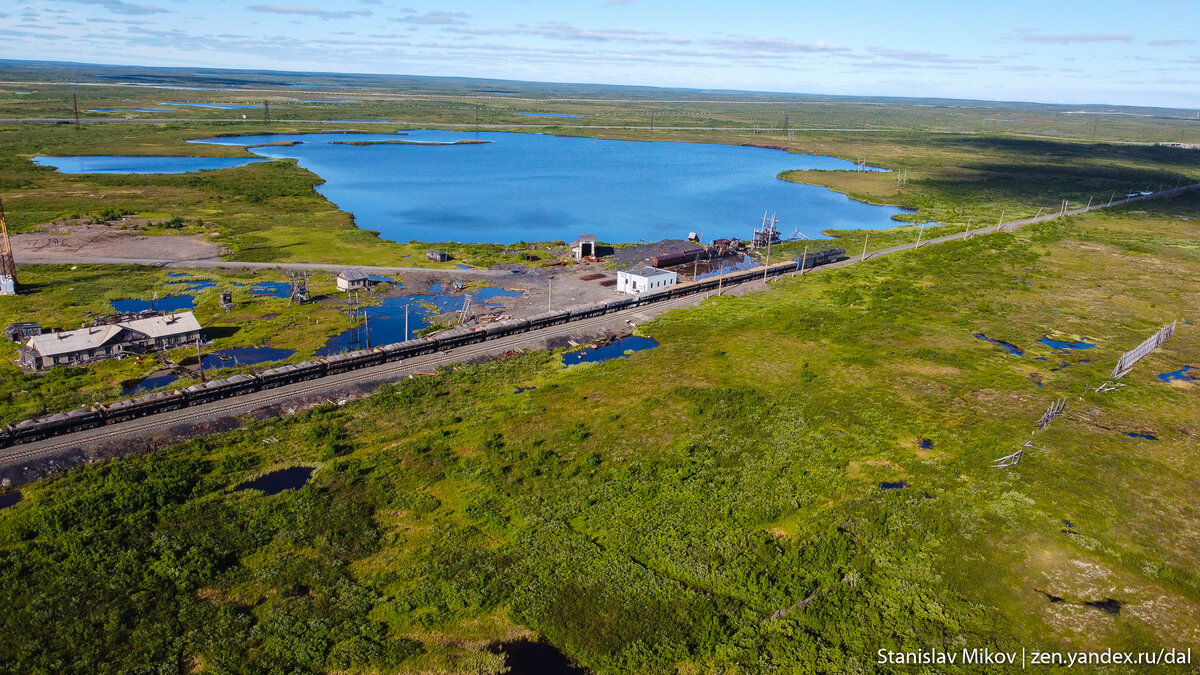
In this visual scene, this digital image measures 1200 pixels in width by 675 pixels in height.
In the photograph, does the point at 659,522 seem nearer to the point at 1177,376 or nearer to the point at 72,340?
the point at 72,340

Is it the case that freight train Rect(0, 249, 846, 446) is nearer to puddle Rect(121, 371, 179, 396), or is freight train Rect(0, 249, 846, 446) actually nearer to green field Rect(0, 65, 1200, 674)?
puddle Rect(121, 371, 179, 396)

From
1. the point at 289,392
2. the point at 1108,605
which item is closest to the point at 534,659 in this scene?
the point at 1108,605

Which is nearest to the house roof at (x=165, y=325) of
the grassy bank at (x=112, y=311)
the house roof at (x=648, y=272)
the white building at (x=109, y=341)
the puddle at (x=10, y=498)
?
the white building at (x=109, y=341)

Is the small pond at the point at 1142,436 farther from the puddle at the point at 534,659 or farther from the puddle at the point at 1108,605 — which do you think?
the puddle at the point at 534,659

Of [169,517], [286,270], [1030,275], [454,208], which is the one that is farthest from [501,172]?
[169,517]

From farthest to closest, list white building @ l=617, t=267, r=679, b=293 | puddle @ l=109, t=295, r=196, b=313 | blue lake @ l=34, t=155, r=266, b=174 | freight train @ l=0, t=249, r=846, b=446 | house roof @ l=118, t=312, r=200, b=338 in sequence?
blue lake @ l=34, t=155, r=266, b=174 → white building @ l=617, t=267, r=679, b=293 → puddle @ l=109, t=295, r=196, b=313 → house roof @ l=118, t=312, r=200, b=338 → freight train @ l=0, t=249, r=846, b=446

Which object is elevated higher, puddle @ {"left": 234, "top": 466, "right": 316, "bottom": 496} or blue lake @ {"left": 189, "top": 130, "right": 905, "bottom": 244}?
blue lake @ {"left": 189, "top": 130, "right": 905, "bottom": 244}

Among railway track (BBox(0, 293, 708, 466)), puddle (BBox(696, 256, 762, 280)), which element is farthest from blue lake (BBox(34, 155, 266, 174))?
railway track (BBox(0, 293, 708, 466))
